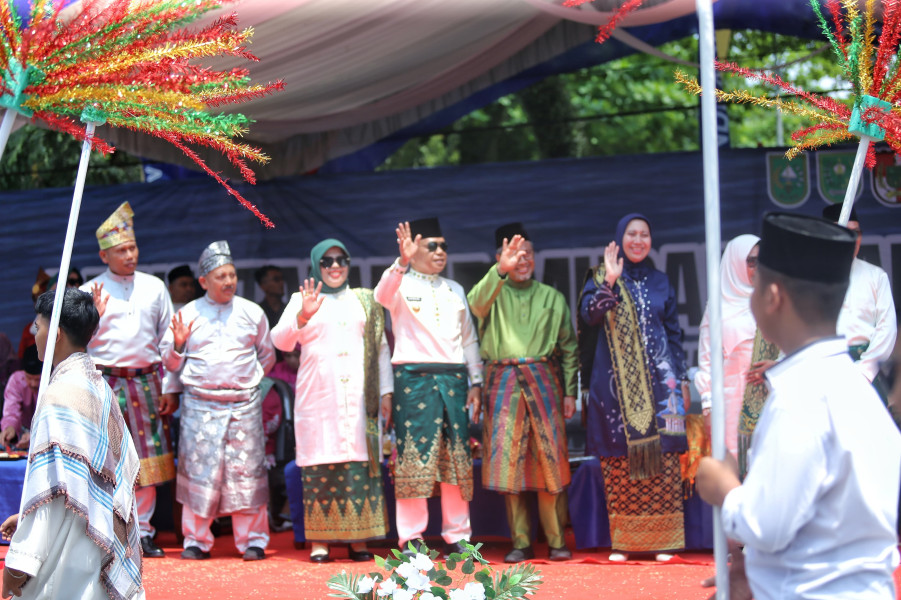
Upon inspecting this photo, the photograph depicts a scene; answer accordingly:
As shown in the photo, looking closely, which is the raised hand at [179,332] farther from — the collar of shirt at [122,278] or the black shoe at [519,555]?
the black shoe at [519,555]

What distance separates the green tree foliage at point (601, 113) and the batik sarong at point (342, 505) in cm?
578

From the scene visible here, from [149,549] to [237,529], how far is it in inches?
20.0

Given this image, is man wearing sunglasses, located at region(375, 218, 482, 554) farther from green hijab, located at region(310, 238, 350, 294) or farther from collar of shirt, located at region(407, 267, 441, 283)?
green hijab, located at region(310, 238, 350, 294)

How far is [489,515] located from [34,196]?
4.06 metres

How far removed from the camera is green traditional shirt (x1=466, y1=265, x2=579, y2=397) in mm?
5586

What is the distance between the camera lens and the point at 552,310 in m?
5.67

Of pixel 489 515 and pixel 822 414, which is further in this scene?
pixel 489 515

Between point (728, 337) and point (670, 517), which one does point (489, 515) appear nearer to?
point (670, 517)

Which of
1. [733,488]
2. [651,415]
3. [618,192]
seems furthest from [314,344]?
[733,488]

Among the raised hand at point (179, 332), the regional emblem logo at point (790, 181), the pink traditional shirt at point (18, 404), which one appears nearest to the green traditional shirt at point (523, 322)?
the raised hand at point (179, 332)

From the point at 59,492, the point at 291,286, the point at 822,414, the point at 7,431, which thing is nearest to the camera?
the point at 822,414

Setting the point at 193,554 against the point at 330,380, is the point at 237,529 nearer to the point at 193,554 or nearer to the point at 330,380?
the point at 193,554

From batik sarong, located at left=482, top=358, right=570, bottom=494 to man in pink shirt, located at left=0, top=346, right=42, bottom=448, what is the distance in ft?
9.60

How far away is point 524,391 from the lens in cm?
553
